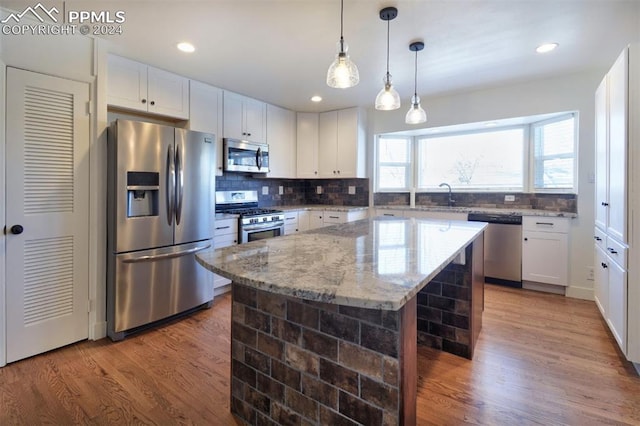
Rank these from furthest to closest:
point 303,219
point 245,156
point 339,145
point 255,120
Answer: point 339,145, point 303,219, point 255,120, point 245,156

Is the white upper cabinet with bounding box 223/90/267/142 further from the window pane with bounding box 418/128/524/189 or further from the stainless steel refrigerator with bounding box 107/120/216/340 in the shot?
the window pane with bounding box 418/128/524/189

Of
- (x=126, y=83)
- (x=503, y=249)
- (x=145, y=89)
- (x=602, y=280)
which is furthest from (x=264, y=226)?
(x=602, y=280)

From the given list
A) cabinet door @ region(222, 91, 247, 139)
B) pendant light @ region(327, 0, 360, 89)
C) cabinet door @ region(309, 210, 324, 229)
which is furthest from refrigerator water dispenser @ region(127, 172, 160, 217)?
cabinet door @ region(309, 210, 324, 229)

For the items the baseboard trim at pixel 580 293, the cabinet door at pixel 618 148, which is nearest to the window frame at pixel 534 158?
the baseboard trim at pixel 580 293

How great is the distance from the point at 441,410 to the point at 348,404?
34.0 inches

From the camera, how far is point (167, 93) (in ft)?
10.3

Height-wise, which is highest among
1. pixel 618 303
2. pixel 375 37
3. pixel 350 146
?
pixel 375 37

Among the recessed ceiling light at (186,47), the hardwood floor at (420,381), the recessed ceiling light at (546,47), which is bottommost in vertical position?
the hardwood floor at (420,381)

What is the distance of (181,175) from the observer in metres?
2.77

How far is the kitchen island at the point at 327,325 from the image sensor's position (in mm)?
985

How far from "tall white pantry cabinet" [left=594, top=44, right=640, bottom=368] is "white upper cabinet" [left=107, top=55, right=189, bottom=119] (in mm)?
3665

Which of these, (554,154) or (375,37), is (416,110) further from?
(554,154)

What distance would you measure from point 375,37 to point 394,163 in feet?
8.57

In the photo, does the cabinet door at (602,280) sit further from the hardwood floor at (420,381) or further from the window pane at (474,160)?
the window pane at (474,160)
